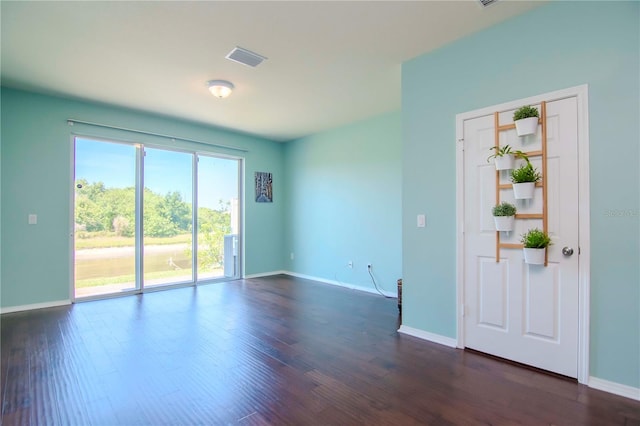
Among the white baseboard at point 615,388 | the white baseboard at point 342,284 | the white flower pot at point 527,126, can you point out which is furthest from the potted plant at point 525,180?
the white baseboard at point 342,284

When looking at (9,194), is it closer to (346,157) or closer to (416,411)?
(346,157)

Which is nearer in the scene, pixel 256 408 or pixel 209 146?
pixel 256 408

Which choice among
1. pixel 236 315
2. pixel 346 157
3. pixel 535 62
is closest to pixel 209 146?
pixel 346 157

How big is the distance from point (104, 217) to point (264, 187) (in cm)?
285

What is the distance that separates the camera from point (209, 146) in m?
5.61

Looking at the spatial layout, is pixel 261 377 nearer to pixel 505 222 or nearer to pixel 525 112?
pixel 505 222

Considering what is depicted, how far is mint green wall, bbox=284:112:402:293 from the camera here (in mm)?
4738

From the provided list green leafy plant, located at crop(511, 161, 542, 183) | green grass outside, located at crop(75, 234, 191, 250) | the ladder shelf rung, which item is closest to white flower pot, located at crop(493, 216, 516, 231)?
the ladder shelf rung

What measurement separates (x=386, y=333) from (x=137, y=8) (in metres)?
3.64

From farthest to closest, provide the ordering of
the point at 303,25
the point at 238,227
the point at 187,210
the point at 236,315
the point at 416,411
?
the point at 238,227 < the point at 187,210 < the point at 236,315 < the point at 303,25 < the point at 416,411

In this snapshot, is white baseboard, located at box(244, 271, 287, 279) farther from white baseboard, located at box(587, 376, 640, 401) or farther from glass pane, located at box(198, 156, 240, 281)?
white baseboard, located at box(587, 376, 640, 401)

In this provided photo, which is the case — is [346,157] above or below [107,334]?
above

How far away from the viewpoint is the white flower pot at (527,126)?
234cm

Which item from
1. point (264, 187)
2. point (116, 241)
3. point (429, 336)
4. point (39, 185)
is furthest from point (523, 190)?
point (39, 185)
